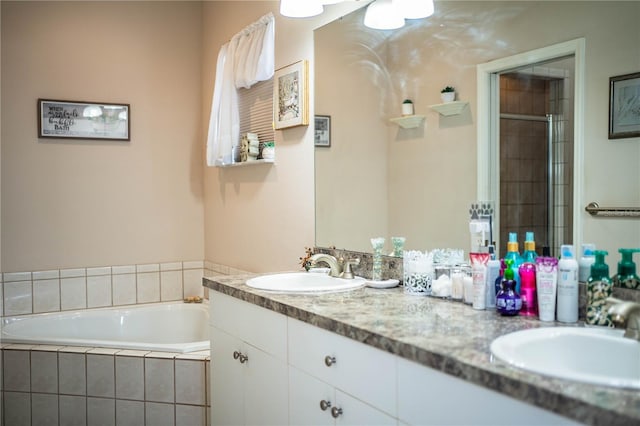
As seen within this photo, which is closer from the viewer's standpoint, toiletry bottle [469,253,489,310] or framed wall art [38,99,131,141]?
toiletry bottle [469,253,489,310]

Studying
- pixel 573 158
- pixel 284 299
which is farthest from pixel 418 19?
pixel 284 299

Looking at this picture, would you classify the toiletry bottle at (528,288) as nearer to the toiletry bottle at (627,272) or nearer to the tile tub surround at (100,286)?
the toiletry bottle at (627,272)

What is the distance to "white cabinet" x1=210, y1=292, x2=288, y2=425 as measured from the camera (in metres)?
1.96

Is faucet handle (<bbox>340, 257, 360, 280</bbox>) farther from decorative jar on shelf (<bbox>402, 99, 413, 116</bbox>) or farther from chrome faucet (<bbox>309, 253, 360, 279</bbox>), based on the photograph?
decorative jar on shelf (<bbox>402, 99, 413, 116</bbox>)

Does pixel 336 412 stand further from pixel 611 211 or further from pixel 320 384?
pixel 611 211

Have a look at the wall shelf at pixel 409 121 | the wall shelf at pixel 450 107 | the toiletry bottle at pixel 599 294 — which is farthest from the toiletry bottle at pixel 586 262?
the wall shelf at pixel 409 121

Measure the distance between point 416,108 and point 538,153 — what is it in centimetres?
62

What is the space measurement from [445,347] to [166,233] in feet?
9.97

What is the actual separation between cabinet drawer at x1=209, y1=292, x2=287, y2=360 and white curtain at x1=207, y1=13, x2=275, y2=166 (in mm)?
1201

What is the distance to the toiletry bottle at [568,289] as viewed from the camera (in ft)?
4.98

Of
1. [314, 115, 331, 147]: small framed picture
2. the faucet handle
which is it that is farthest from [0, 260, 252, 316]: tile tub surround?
the faucet handle

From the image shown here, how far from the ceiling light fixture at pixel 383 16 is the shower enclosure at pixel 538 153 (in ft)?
2.08

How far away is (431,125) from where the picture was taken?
2.16 metres

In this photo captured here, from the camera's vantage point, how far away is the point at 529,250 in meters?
1.72
